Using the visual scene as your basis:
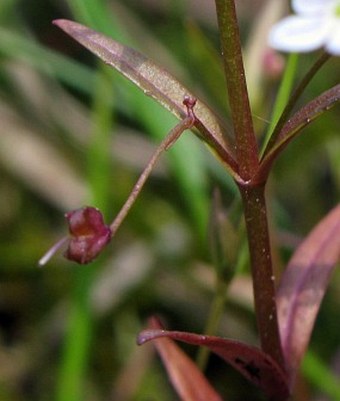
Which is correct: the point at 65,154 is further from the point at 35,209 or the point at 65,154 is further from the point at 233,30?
the point at 233,30

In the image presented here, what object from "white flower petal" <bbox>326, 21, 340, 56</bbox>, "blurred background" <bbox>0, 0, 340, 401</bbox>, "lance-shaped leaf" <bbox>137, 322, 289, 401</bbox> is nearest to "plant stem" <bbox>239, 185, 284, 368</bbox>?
"lance-shaped leaf" <bbox>137, 322, 289, 401</bbox>

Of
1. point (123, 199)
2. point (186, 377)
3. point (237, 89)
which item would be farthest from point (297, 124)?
point (123, 199)

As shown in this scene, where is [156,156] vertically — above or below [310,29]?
below

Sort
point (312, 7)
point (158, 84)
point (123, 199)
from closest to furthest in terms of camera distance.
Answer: point (158, 84), point (312, 7), point (123, 199)

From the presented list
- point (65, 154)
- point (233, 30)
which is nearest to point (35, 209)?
point (65, 154)

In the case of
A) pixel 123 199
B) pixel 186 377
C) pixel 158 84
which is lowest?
pixel 186 377

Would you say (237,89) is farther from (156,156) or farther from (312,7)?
(312,7)

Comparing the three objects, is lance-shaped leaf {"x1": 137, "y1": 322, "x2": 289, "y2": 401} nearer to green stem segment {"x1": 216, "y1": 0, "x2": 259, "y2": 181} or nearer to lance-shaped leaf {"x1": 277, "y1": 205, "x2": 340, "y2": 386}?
lance-shaped leaf {"x1": 277, "y1": 205, "x2": 340, "y2": 386}
